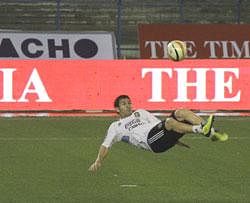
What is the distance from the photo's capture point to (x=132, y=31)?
4466 cm

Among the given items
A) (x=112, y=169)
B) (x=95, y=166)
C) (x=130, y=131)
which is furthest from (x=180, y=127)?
(x=112, y=169)

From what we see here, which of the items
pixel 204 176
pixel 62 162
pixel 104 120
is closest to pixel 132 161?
pixel 62 162

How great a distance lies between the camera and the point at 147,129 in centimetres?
1559

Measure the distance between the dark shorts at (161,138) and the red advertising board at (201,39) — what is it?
67.1 feet

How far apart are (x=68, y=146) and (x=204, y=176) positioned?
20.2 feet

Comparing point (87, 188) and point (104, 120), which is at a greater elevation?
point (87, 188)

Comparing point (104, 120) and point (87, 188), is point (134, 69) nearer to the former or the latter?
point (104, 120)

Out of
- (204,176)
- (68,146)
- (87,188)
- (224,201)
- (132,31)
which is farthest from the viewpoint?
(132,31)

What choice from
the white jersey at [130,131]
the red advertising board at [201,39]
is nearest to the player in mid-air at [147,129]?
the white jersey at [130,131]

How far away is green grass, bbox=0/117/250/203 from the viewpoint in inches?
571

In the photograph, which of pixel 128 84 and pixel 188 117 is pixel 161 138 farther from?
pixel 128 84

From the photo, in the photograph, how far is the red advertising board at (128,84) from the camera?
2895cm

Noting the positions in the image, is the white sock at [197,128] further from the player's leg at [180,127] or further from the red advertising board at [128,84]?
the red advertising board at [128,84]

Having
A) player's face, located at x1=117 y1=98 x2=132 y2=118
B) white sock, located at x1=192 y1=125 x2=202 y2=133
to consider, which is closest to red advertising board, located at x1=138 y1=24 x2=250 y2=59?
player's face, located at x1=117 y1=98 x2=132 y2=118
